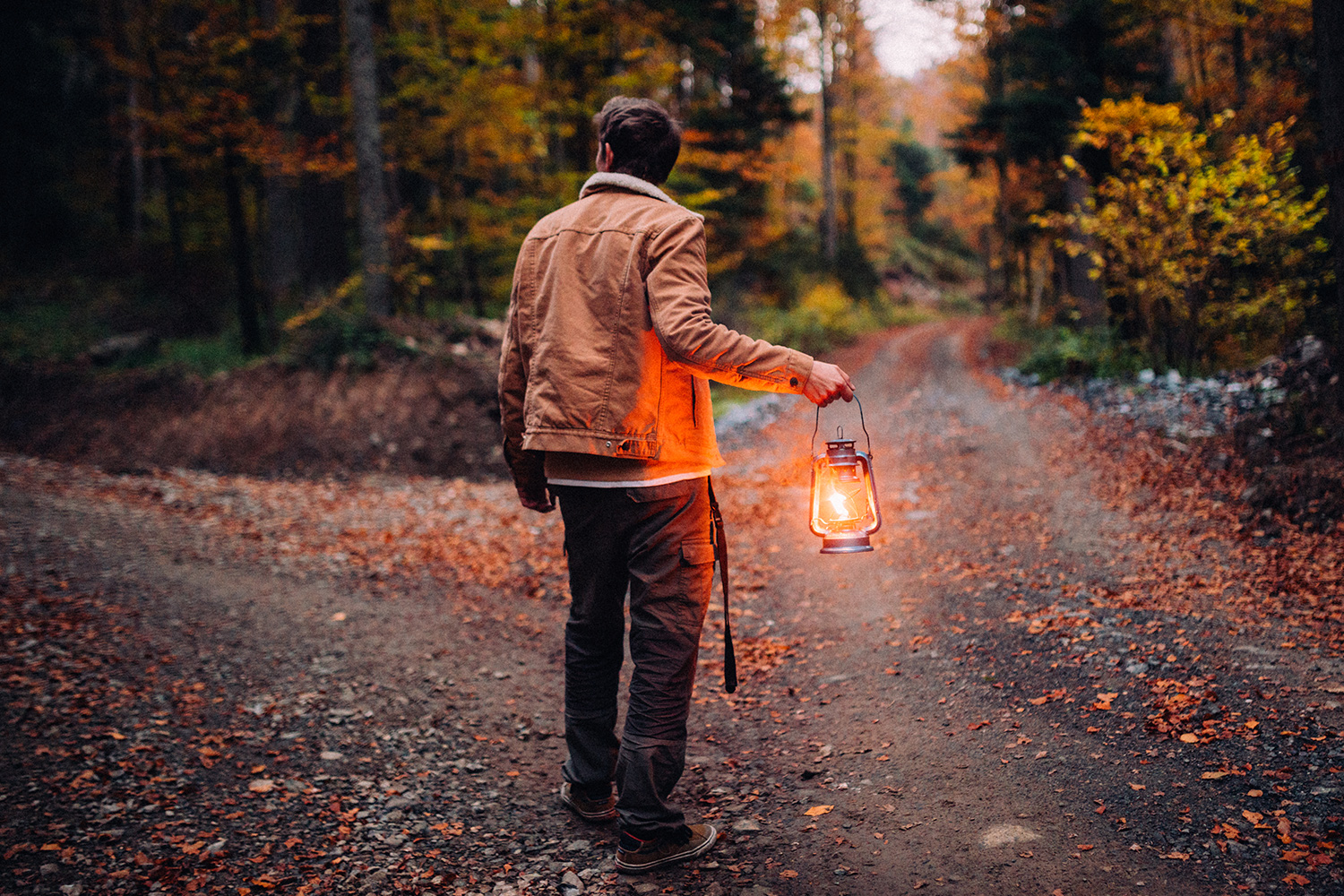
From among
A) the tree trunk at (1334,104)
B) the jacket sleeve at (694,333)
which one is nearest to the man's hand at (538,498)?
the jacket sleeve at (694,333)

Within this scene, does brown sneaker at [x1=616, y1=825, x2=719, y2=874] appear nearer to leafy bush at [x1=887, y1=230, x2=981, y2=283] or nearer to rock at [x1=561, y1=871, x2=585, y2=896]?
rock at [x1=561, y1=871, x2=585, y2=896]

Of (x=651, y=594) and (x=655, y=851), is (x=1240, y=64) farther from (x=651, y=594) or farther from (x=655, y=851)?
(x=655, y=851)

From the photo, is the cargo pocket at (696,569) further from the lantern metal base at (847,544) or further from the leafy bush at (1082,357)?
the leafy bush at (1082,357)

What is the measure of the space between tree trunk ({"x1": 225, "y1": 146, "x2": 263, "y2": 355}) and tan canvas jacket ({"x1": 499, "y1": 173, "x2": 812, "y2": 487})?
12596 mm

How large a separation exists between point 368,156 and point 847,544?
431 inches

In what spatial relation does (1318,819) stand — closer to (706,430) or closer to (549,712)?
(706,430)

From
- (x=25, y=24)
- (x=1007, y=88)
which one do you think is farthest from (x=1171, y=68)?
(x=25, y=24)

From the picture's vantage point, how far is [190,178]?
17.0 meters

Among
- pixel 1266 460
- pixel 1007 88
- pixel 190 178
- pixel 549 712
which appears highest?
pixel 1007 88

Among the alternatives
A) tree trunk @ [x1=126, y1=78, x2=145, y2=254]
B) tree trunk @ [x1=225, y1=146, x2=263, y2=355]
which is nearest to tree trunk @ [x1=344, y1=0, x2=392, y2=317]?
tree trunk @ [x1=225, y1=146, x2=263, y2=355]

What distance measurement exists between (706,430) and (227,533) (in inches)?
243

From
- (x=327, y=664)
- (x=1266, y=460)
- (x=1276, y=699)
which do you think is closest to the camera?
(x=1276, y=699)

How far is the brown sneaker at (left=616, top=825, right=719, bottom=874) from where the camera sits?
254 centimetres

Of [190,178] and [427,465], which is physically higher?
[190,178]
